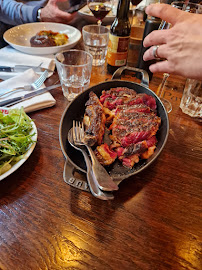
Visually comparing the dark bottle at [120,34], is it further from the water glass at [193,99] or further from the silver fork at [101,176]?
the silver fork at [101,176]

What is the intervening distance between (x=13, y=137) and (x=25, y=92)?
508 millimetres

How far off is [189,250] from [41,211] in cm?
50

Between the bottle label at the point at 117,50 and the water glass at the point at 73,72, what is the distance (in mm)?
195

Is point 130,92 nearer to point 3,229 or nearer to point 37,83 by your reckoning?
point 37,83

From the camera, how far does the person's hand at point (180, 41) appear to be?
2.58 ft

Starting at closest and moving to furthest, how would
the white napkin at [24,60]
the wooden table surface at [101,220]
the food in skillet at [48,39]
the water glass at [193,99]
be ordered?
the wooden table surface at [101,220] < the water glass at [193,99] < the white napkin at [24,60] < the food in skillet at [48,39]

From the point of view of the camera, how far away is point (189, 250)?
0.61m

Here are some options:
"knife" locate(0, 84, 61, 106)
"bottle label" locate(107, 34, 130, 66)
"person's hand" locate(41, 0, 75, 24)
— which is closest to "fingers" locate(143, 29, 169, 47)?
"bottle label" locate(107, 34, 130, 66)

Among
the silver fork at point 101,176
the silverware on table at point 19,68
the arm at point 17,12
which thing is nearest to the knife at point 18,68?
the silverware on table at point 19,68

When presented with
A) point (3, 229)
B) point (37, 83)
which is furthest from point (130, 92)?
point (3, 229)

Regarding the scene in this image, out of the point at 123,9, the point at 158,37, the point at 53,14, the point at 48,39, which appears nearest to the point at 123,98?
the point at 158,37

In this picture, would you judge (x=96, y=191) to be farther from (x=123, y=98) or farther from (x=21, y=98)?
(x=21, y=98)

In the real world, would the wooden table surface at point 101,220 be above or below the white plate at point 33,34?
below

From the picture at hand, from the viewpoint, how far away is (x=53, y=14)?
1.96m
